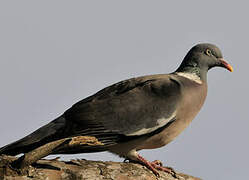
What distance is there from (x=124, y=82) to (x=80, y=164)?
1.90 meters

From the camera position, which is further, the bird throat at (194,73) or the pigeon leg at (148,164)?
the bird throat at (194,73)

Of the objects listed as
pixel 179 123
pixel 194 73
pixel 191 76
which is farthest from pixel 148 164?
pixel 194 73

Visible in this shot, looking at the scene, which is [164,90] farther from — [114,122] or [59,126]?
[59,126]

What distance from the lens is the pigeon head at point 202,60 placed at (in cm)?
712

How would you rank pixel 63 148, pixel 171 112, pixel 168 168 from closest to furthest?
pixel 63 148
pixel 168 168
pixel 171 112

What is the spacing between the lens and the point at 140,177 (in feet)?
16.7

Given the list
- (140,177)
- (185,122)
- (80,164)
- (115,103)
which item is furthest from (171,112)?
(80,164)

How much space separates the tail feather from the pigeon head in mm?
2472

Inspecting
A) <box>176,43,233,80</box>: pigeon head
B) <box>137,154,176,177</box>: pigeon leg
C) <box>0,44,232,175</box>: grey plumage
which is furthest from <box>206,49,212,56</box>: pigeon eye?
<box>137,154,176,177</box>: pigeon leg

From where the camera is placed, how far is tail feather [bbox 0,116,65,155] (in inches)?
215

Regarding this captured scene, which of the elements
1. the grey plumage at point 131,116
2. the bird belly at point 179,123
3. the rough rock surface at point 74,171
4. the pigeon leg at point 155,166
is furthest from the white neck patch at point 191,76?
the rough rock surface at point 74,171

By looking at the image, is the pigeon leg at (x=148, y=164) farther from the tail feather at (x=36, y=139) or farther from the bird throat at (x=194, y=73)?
the bird throat at (x=194, y=73)

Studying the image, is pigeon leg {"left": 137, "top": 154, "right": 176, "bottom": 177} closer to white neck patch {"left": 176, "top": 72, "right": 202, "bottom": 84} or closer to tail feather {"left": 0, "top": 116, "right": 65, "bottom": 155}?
tail feather {"left": 0, "top": 116, "right": 65, "bottom": 155}

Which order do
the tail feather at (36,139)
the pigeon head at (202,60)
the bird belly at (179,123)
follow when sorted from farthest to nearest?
the pigeon head at (202,60)
the bird belly at (179,123)
the tail feather at (36,139)
